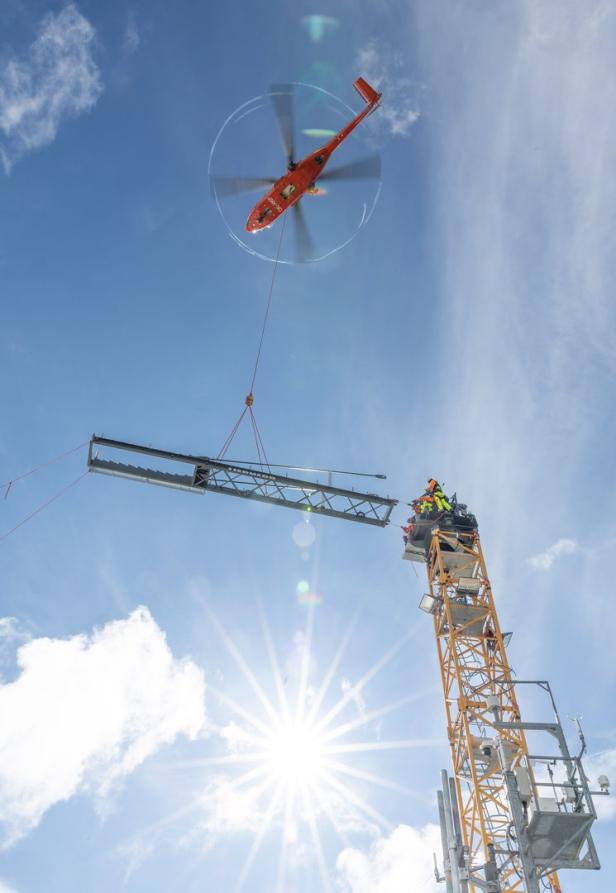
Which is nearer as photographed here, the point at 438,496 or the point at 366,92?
the point at 366,92

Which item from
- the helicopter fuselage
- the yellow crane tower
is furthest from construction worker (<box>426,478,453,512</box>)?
the helicopter fuselage

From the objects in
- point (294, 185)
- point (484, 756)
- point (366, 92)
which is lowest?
point (484, 756)

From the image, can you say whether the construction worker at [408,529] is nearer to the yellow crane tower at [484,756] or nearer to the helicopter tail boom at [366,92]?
the yellow crane tower at [484,756]

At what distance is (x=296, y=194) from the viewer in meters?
30.4

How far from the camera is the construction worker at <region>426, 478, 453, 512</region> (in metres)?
36.4

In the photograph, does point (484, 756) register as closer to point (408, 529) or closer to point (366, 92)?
point (408, 529)

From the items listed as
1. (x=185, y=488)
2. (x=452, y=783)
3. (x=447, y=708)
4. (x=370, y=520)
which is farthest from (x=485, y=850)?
(x=185, y=488)

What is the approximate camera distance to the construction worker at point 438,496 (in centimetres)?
3638

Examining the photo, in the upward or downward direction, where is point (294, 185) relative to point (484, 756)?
upward

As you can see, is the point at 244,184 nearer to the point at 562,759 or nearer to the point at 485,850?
the point at 562,759

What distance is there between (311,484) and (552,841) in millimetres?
17947

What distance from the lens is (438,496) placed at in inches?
1451

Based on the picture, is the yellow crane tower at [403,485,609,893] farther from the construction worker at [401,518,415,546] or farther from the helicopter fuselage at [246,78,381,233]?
the helicopter fuselage at [246,78,381,233]

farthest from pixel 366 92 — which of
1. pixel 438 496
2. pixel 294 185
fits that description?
pixel 438 496
